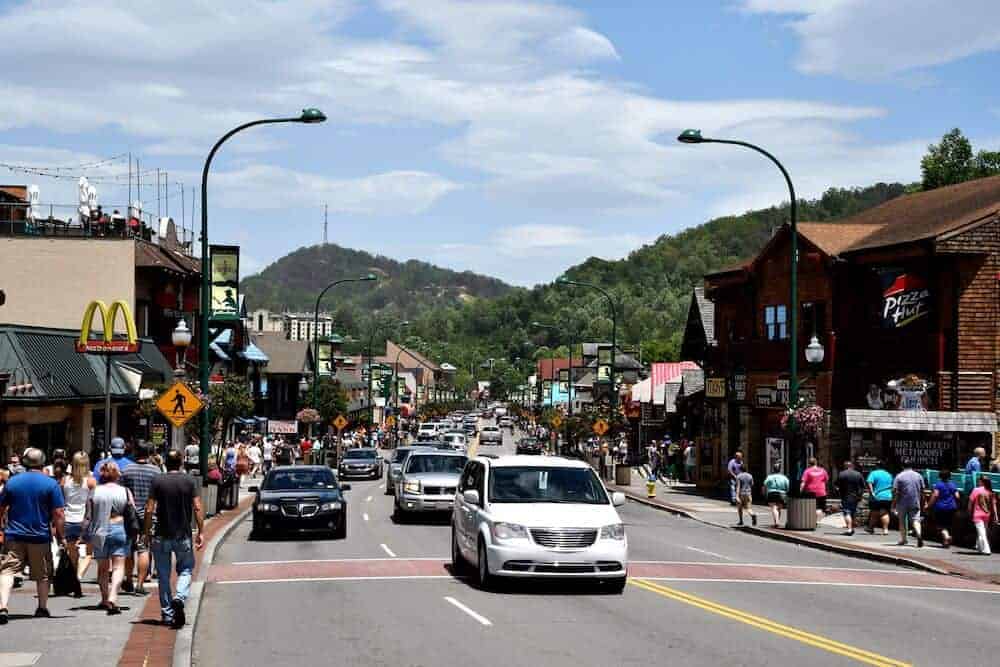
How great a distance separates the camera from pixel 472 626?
14.7 m

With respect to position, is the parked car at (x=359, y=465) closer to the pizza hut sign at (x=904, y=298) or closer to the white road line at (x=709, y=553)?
the pizza hut sign at (x=904, y=298)

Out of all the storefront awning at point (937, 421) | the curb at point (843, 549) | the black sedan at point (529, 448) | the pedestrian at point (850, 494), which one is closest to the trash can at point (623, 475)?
the curb at point (843, 549)

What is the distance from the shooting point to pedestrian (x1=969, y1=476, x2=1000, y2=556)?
1027 inches

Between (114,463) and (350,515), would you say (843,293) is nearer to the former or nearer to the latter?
(350,515)

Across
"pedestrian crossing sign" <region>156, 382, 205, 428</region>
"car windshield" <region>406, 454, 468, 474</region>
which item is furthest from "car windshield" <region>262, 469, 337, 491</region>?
"car windshield" <region>406, 454, 468, 474</region>

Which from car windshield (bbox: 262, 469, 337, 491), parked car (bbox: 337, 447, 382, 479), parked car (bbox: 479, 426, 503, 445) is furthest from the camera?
parked car (bbox: 479, 426, 503, 445)

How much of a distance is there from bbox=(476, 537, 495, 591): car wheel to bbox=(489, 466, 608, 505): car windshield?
27.0 inches

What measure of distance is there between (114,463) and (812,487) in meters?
20.5

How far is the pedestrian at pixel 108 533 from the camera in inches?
609

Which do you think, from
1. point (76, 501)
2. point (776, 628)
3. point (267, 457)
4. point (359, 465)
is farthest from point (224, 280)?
point (267, 457)

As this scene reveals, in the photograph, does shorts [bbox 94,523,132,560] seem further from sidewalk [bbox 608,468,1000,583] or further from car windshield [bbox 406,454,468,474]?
car windshield [bbox 406,454,468,474]

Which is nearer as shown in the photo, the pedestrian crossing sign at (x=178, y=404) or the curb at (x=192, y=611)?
the curb at (x=192, y=611)

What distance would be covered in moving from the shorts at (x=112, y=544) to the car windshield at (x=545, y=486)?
5.08 metres

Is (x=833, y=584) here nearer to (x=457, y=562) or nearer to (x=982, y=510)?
(x=457, y=562)
